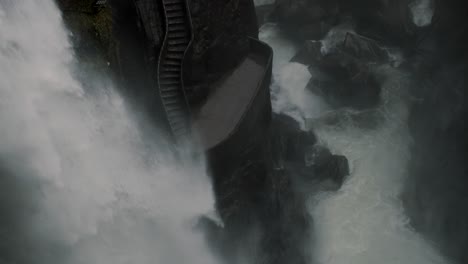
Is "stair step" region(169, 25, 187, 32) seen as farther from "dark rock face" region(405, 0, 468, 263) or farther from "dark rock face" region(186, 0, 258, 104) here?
"dark rock face" region(405, 0, 468, 263)

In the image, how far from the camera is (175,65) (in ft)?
58.3

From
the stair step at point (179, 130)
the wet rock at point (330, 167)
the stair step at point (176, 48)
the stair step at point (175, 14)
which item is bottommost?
the wet rock at point (330, 167)

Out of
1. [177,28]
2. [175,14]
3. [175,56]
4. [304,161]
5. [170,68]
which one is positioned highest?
[175,14]

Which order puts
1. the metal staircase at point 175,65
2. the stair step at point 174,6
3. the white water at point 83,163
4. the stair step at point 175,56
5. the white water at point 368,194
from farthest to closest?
the white water at point 368,194, the stair step at point 175,56, the metal staircase at point 175,65, the stair step at point 174,6, the white water at point 83,163

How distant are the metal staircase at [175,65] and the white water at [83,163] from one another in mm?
1551

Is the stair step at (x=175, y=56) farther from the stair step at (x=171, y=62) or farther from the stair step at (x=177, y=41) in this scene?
the stair step at (x=177, y=41)

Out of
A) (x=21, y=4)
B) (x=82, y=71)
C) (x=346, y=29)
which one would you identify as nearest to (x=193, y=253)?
(x=82, y=71)

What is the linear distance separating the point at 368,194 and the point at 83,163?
16.2 metres

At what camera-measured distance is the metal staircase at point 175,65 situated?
1727 cm

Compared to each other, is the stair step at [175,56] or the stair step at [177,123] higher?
the stair step at [175,56]

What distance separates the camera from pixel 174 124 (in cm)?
1795

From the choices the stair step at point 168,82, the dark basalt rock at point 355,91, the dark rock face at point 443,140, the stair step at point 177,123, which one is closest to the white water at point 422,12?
the dark rock face at point 443,140

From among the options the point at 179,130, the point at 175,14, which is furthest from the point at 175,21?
the point at 179,130

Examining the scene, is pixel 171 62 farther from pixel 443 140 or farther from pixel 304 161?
pixel 443 140
